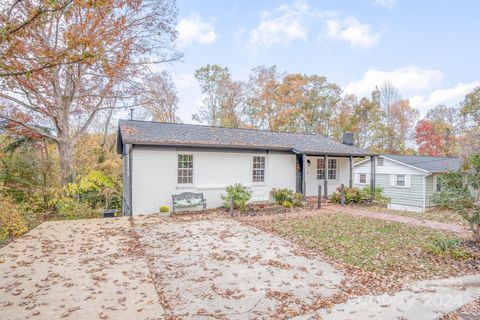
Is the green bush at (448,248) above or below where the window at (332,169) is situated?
below

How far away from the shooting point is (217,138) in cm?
1205

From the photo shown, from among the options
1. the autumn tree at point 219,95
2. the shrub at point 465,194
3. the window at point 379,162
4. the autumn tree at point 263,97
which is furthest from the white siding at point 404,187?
the autumn tree at point 219,95

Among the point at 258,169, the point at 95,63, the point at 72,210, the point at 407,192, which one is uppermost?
the point at 95,63

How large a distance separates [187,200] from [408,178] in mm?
14846

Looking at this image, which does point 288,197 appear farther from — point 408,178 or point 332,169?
point 408,178

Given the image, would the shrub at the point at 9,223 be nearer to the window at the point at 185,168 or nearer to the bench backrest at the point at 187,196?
the bench backrest at the point at 187,196

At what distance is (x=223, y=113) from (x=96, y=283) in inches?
873

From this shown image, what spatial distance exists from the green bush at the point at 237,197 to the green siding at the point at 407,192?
1204 cm

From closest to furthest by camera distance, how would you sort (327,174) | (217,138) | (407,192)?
1. (217,138)
2. (327,174)
3. (407,192)

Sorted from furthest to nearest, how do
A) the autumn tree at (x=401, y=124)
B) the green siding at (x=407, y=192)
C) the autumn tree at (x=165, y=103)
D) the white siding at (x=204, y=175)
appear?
1. the autumn tree at (x=401, y=124)
2. the autumn tree at (x=165, y=103)
3. the green siding at (x=407, y=192)
4. the white siding at (x=204, y=175)

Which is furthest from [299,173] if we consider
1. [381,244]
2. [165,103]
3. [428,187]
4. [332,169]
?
[165,103]

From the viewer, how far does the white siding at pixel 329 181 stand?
14.7 meters

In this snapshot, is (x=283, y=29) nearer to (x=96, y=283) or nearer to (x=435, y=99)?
(x=96, y=283)

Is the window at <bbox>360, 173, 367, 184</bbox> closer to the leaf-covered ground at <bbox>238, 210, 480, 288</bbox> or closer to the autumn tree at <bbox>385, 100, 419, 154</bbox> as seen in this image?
the autumn tree at <bbox>385, 100, 419, 154</bbox>
